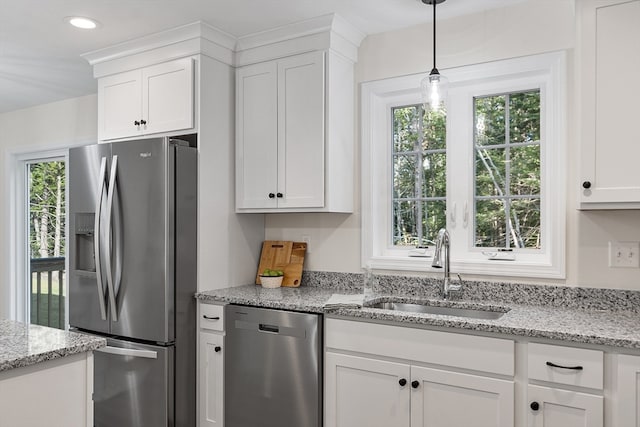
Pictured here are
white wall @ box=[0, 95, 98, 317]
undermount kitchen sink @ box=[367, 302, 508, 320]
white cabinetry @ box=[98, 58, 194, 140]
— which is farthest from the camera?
white wall @ box=[0, 95, 98, 317]

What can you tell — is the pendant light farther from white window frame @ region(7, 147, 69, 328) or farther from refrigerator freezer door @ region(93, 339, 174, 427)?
white window frame @ region(7, 147, 69, 328)

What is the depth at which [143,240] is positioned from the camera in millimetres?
2750

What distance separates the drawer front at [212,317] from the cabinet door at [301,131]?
26.5 inches

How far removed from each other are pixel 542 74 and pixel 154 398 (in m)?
2.62

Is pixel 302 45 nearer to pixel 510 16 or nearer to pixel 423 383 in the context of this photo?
pixel 510 16

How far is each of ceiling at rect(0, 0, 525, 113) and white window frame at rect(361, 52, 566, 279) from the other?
33 centimetres

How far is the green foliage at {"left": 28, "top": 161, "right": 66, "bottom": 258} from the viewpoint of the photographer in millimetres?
4648

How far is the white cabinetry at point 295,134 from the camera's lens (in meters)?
2.77

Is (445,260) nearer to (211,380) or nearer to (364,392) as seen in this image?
(364,392)

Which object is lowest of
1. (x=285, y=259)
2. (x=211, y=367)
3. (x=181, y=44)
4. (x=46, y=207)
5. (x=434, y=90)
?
(x=211, y=367)

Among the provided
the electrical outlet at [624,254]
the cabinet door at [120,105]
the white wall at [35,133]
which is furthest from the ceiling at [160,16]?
the electrical outlet at [624,254]

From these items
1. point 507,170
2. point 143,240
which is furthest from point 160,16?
point 507,170

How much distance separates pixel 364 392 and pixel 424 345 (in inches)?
15.0

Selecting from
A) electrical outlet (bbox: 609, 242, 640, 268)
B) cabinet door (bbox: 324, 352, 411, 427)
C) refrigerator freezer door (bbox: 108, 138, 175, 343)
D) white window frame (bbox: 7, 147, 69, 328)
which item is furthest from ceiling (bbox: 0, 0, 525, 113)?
white window frame (bbox: 7, 147, 69, 328)
